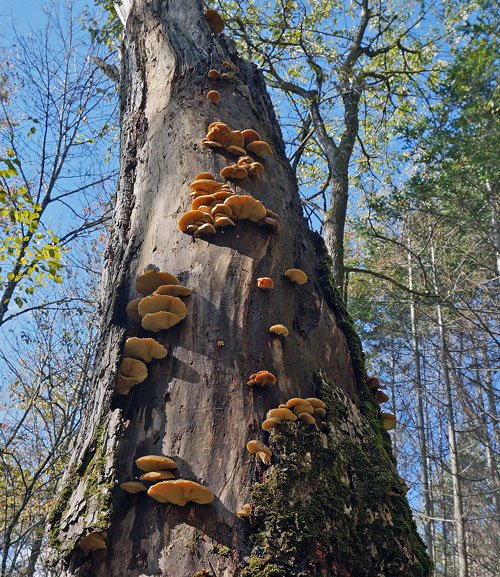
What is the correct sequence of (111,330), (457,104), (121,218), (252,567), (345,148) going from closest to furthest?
(252,567) → (111,330) → (121,218) → (345,148) → (457,104)

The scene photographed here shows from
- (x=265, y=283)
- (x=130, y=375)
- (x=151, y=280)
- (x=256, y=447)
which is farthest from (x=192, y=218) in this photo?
(x=256, y=447)

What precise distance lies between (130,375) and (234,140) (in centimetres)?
138

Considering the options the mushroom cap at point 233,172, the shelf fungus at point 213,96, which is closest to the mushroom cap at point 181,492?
the mushroom cap at point 233,172

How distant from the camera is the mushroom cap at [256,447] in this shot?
5.04 feet

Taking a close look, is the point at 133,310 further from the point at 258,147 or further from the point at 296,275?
the point at 258,147

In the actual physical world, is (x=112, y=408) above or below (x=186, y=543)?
above

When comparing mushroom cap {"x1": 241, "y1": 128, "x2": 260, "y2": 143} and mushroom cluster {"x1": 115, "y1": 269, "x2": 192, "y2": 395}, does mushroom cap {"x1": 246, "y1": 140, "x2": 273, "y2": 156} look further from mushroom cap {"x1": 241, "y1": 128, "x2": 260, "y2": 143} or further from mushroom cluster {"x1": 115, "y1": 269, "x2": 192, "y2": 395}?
mushroom cluster {"x1": 115, "y1": 269, "x2": 192, "y2": 395}

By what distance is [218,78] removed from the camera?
119 inches

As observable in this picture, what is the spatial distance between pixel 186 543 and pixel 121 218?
168 centimetres

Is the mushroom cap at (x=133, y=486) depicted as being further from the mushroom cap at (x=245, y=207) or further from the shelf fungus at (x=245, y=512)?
the mushroom cap at (x=245, y=207)

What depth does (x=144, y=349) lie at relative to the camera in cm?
183

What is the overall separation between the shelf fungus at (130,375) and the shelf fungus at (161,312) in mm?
161

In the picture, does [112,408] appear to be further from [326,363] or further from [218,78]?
[218,78]

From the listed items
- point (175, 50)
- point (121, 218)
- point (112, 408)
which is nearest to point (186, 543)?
point (112, 408)
